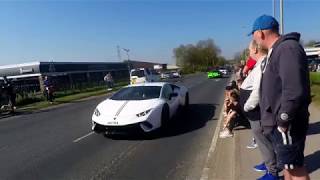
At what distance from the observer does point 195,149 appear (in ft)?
28.6

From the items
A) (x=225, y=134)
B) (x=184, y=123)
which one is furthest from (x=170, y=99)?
(x=225, y=134)

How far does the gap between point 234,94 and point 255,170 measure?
3.90m

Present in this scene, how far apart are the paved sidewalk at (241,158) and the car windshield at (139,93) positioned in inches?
112

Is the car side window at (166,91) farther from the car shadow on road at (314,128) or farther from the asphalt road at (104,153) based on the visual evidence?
the car shadow on road at (314,128)

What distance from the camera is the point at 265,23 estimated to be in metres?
3.92

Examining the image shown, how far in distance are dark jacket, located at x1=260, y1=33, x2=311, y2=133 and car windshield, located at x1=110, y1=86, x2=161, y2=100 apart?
792 centimetres

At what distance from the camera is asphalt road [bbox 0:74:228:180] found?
709 centimetres

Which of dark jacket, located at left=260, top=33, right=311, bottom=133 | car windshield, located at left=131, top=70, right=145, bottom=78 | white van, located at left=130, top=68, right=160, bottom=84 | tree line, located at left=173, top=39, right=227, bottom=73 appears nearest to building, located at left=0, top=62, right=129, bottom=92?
white van, located at left=130, top=68, right=160, bottom=84

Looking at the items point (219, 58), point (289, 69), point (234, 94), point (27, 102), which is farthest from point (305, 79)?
point (219, 58)

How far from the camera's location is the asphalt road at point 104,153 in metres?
7.09

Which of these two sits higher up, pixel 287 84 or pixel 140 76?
pixel 287 84

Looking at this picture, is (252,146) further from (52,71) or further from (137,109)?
(52,71)

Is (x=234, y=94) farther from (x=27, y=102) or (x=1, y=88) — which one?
(x=27, y=102)

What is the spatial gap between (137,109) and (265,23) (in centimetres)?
671
